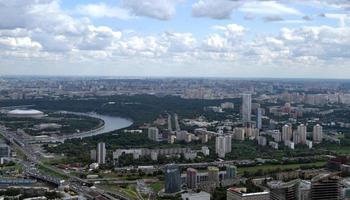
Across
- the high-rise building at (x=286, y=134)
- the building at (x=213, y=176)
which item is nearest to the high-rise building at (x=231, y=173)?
the building at (x=213, y=176)

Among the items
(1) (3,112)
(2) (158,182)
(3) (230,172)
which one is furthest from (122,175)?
(1) (3,112)

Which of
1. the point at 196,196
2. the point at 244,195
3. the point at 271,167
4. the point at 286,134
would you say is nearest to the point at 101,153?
the point at 271,167

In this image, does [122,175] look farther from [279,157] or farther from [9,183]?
[279,157]

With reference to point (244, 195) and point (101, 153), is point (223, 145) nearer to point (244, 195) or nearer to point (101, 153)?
point (101, 153)

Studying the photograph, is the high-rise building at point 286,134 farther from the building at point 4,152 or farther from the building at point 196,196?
the building at point 196,196

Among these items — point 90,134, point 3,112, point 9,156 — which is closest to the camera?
point 9,156

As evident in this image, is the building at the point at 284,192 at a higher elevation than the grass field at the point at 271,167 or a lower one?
higher

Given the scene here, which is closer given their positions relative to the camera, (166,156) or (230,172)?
(230,172)

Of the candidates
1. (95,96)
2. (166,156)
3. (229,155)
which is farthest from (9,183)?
(95,96)

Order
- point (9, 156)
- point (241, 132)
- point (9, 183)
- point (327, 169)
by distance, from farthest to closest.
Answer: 1. point (241, 132)
2. point (9, 156)
3. point (327, 169)
4. point (9, 183)

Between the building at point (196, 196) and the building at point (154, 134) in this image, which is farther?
the building at point (154, 134)
